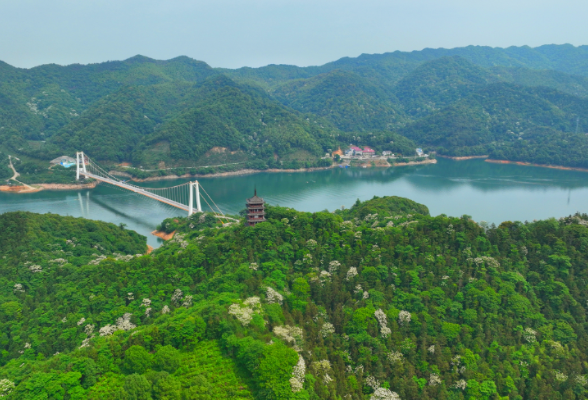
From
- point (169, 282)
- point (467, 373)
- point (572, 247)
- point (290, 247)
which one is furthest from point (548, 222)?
point (169, 282)

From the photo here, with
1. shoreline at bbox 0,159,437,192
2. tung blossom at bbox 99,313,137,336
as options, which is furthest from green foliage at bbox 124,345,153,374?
shoreline at bbox 0,159,437,192

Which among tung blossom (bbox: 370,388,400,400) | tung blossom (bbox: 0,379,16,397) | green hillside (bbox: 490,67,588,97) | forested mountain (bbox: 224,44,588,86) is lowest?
tung blossom (bbox: 370,388,400,400)

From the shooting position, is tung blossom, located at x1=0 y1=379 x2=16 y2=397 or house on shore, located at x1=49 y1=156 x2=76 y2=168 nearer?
tung blossom, located at x1=0 y1=379 x2=16 y2=397

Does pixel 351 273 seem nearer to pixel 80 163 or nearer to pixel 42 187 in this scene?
pixel 42 187

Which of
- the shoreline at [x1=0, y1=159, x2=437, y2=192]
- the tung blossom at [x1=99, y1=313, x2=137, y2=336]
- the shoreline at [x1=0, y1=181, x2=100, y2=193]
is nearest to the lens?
the tung blossom at [x1=99, y1=313, x2=137, y2=336]

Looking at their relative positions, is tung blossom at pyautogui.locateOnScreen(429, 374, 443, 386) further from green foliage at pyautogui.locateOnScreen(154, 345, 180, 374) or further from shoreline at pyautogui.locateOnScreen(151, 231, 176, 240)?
shoreline at pyautogui.locateOnScreen(151, 231, 176, 240)

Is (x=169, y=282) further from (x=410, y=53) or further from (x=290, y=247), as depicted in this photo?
(x=410, y=53)

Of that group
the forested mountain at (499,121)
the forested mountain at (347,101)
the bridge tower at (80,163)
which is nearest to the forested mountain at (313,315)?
the bridge tower at (80,163)
